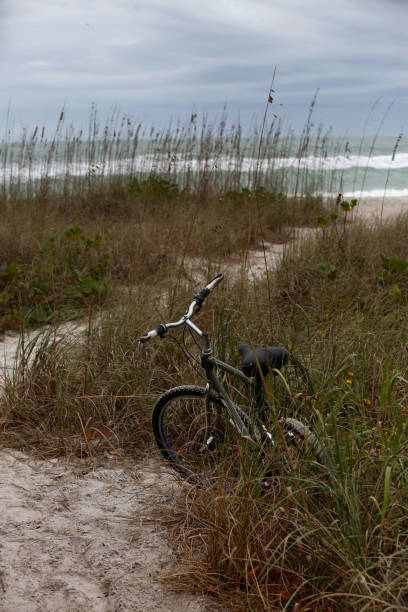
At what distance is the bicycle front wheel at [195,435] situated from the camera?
249 centimetres

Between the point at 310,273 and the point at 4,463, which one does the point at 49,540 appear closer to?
the point at 4,463

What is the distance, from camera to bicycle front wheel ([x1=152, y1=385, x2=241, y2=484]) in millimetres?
2488

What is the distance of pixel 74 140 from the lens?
9289 millimetres

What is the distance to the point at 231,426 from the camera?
2.50 meters

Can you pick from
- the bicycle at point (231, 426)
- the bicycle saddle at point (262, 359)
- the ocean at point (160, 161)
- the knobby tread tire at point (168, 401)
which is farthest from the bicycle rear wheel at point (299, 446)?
the ocean at point (160, 161)

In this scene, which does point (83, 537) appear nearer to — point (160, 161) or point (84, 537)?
point (84, 537)

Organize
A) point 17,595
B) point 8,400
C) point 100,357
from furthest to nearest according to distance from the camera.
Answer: point 100,357, point 8,400, point 17,595

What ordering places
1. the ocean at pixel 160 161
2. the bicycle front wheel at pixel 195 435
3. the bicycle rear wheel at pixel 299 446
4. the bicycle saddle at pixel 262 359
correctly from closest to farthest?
the bicycle rear wheel at pixel 299 446 → the bicycle saddle at pixel 262 359 → the bicycle front wheel at pixel 195 435 → the ocean at pixel 160 161

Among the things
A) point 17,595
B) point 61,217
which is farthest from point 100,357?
point 61,217

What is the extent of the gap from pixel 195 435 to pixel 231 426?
26 cm

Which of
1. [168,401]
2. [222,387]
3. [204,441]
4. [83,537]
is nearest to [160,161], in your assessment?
[168,401]

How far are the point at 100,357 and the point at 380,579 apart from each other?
2.18 meters

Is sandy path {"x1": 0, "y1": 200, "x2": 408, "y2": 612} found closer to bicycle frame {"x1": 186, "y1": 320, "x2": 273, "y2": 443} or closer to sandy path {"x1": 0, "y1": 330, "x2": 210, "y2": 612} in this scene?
sandy path {"x1": 0, "y1": 330, "x2": 210, "y2": 612}

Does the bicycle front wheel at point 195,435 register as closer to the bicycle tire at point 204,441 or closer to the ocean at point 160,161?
the bicycle tire at point 204,441
